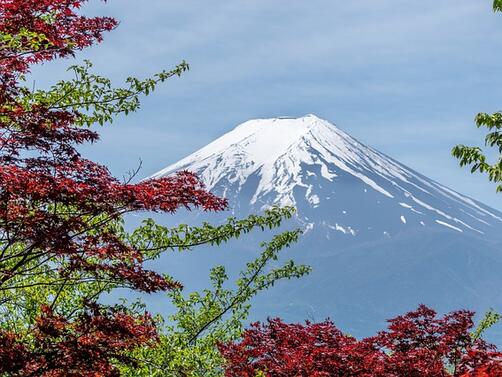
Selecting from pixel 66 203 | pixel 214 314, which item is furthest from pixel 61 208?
pixel 214 314

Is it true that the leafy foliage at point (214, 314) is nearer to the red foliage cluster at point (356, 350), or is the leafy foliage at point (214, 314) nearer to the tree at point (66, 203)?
the red foliage cluster at point (356, 350)

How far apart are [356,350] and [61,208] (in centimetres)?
704

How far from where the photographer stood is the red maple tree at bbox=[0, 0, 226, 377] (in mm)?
7691

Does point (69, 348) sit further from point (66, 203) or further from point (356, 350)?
point (356, 350)

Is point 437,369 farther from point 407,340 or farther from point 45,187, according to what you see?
point 45,187

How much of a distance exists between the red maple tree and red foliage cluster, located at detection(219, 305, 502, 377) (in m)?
4.73

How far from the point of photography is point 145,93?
34.6ft

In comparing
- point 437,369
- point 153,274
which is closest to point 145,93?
point 153,274

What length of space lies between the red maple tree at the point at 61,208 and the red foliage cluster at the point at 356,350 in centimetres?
473

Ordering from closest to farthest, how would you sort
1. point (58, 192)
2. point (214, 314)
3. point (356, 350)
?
1. point (58, 192)
2. point (356, 350)
3. point (214, 314)

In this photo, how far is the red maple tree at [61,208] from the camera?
25.2 feet

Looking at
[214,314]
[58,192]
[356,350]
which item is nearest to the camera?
[58,192]

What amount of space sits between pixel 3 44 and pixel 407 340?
10.2 meters

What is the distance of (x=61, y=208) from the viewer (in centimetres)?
927
